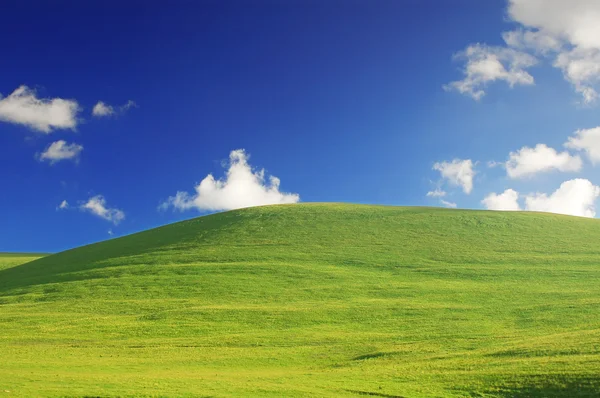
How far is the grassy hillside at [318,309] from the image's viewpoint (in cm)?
3100

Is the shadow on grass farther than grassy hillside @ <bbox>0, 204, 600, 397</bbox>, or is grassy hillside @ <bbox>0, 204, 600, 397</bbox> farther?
grassy hillside @ <bbox>0, 204, 600, 397</bbox>

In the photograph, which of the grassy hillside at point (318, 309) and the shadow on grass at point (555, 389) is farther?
the grassy hillside at point (318, 309)

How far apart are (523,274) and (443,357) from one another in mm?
30820

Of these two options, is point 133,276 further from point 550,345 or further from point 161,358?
point 550,345

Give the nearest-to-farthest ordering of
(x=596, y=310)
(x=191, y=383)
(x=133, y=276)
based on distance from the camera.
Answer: (x=191, y=383) → (x=596, y=310) → (x=133, y=276)

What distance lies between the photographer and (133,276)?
66.2 m

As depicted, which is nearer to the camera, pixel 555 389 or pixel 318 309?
pixel 555 389

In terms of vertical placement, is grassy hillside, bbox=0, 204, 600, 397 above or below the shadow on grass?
above

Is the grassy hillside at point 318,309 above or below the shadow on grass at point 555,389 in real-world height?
above

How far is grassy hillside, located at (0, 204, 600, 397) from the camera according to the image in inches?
1220

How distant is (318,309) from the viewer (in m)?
50.9

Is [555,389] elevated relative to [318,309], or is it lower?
lower

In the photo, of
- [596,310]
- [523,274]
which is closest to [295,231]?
[523,274]

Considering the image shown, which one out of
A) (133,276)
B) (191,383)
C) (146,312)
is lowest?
(191,383)
